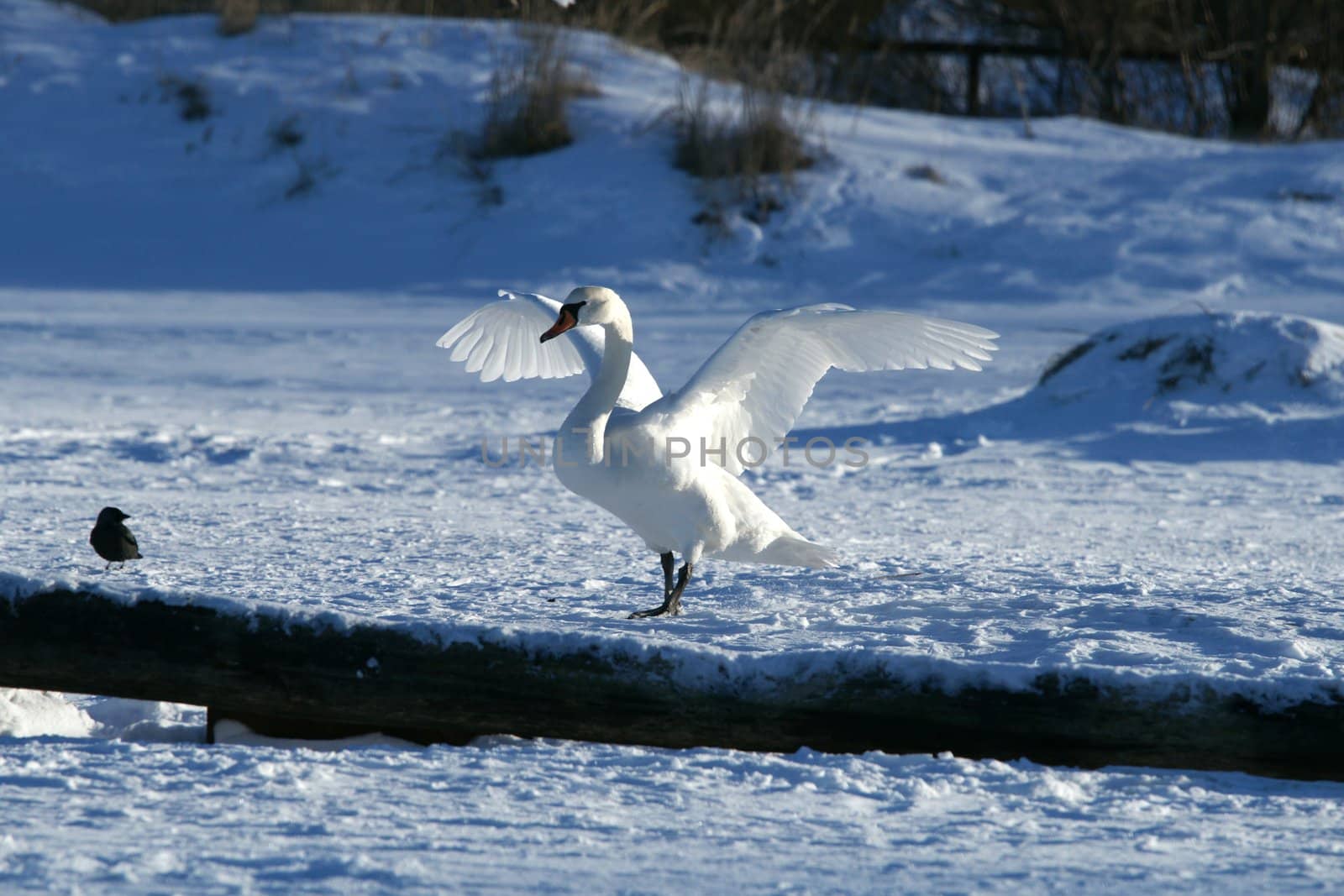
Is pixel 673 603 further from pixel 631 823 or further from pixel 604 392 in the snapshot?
pixel 631 823

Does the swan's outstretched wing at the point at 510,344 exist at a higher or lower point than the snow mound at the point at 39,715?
higher

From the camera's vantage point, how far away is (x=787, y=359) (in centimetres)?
436

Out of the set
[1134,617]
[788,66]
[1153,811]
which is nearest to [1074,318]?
[788,66]

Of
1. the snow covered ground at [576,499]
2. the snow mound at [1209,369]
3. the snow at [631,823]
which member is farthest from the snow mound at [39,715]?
the snow mound at [1209,369]

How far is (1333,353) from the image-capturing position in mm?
8141

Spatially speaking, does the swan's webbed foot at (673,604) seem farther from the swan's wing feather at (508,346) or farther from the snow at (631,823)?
the swan's wing feather at (508,346)

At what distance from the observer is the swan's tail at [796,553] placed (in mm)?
4270

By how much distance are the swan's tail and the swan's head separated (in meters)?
0.78

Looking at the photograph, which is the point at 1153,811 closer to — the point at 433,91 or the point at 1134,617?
the point at 1134,617

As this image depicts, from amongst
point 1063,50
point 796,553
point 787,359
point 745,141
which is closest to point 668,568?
point 796,553

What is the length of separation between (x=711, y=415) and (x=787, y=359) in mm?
293

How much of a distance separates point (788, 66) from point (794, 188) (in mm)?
2286

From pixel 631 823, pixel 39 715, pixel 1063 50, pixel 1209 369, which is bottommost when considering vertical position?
pixel 39 715

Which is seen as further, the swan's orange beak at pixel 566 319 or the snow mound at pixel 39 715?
the swan's orange beak at pixel 566 319
